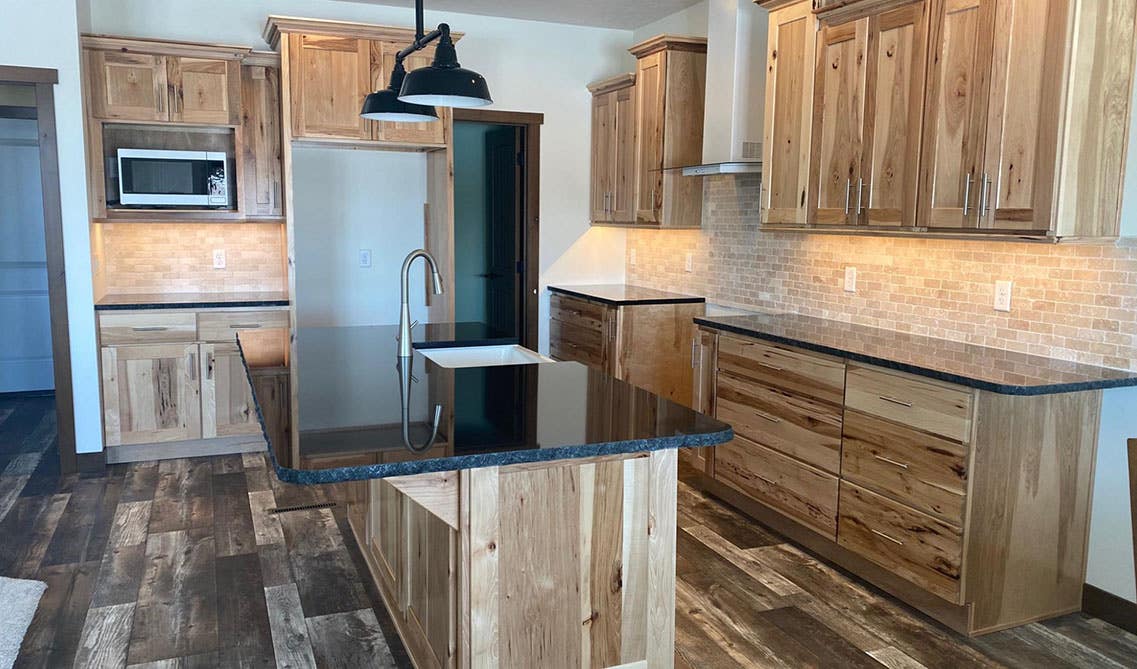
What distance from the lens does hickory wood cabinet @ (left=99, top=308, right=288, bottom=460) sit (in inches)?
189

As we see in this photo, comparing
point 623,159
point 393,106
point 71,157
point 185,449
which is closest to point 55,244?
point 71,157

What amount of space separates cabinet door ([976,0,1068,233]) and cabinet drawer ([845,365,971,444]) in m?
0.60

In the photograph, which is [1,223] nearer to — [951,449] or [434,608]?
[434,608]

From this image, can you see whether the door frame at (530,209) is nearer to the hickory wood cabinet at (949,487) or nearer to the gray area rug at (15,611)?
the hickory wood cabinet at (949,487)

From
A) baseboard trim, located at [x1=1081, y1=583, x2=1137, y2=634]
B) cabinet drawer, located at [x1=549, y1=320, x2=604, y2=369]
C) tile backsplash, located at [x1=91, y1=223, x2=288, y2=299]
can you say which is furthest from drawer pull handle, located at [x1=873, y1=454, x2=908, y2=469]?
tile backsplash, located at [x1=91, y1=223, x2=288, y2=299]

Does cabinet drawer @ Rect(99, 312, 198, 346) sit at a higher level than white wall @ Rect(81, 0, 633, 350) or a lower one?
lower

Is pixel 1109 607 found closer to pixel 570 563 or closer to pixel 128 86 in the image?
pixel 570 563

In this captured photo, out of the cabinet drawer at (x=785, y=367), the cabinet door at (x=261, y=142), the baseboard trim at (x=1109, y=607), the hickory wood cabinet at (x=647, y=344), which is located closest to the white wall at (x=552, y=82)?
the cabinet door at (x=261, y=142)

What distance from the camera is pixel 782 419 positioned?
3721mm

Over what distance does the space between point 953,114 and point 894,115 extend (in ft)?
0.94

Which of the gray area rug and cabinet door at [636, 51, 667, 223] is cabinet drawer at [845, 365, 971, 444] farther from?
the gray area rug

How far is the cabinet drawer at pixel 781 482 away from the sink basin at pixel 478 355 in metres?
1.16

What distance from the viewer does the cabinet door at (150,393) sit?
4793mm

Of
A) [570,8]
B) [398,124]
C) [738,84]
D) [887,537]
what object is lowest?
[887,537]
